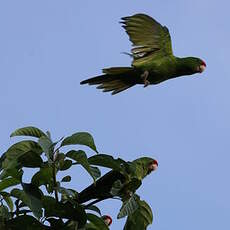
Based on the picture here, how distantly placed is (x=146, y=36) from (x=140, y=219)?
112 inches

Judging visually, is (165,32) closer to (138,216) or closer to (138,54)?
(138,54)

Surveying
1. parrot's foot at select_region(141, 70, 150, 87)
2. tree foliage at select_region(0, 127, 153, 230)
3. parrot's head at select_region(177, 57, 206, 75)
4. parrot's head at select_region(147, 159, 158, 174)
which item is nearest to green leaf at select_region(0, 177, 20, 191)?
tree foliage at select_region(0, 127, 153, 230)

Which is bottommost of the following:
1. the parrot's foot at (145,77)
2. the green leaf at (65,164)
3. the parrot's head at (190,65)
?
the green leaf at (65,164)

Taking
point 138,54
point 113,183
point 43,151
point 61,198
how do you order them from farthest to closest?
1. point 138,54
2. point 113,183
3. point 61,198
4. point 43,151

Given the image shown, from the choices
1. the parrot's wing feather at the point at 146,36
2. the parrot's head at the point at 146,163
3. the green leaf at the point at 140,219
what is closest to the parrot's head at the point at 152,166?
the parrot's head at the point at 146,163

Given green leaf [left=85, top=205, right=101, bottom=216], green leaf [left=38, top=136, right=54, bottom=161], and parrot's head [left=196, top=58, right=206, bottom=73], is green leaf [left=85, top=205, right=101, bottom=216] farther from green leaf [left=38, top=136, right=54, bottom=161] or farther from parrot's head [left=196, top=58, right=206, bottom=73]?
parrot's head [left=196, top=58, right=206, bottom=73]

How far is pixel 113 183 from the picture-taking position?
217cm

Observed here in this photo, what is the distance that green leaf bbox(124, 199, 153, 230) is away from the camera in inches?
81.2

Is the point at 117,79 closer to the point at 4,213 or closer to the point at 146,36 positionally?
the point at 146,36

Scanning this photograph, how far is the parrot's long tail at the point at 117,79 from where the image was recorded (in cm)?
475

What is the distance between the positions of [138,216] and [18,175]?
1.38ft

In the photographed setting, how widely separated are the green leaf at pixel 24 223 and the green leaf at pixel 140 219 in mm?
300

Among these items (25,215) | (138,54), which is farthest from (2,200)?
(138,54)

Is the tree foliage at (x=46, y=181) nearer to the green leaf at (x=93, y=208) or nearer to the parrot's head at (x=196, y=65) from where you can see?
the green leaf at (x=93, y=208)
